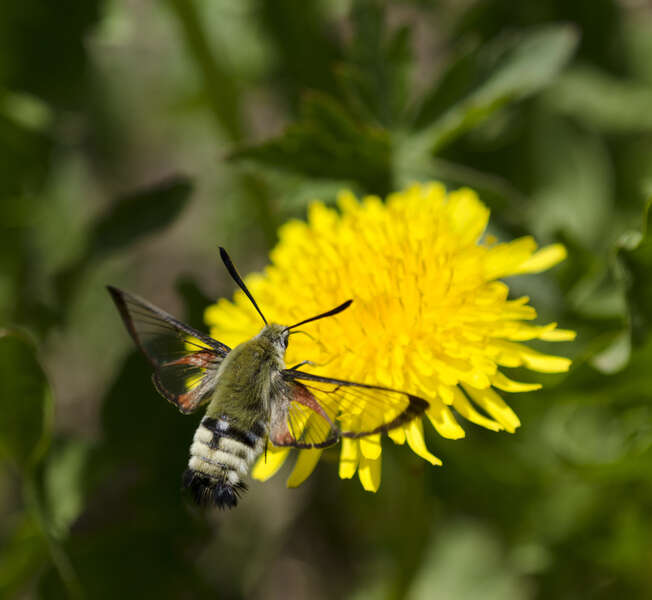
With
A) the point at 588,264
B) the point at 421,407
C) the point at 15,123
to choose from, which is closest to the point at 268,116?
the point at 15,123

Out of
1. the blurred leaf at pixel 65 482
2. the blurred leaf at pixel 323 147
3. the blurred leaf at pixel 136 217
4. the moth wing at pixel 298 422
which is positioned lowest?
the blurred leaf at pixel 65 482

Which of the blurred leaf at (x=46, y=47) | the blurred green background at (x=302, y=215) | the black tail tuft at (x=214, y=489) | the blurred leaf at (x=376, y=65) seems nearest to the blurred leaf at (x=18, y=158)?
the blurred green background at (x=302, y=215)

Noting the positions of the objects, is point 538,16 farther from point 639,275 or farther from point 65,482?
point 65,482

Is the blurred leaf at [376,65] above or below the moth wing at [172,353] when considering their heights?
above

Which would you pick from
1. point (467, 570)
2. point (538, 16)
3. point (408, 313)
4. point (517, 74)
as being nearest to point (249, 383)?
point (408, 313)

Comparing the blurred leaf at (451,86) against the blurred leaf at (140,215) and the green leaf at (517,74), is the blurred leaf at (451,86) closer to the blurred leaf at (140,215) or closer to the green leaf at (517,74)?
the green leaf at (517,74)

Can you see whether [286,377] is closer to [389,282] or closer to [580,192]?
[389,282]
